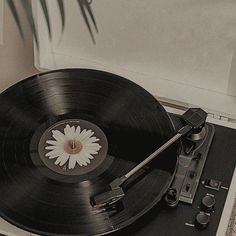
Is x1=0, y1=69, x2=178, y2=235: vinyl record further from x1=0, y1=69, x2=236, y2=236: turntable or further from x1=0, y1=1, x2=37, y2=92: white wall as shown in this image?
x1=0, y1=1, x2=37, y2=92: white wall

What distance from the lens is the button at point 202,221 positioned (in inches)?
32.3

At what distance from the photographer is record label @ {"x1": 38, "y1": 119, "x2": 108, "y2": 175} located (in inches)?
36.0

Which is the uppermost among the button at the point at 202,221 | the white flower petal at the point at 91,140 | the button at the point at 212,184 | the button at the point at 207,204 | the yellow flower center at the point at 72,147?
the white flower petal at the point at 91,140

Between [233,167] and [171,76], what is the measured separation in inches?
12.3

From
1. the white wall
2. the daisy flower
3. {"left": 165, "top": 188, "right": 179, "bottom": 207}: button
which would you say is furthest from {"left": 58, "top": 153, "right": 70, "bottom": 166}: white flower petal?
the white wall

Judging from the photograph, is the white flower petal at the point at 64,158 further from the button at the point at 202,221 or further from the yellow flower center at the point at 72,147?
the button at the point at 202,221

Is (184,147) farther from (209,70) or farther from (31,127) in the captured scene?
(31,127)

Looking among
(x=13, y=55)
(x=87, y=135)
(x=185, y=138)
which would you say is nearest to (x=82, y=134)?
(x=87, y=135)

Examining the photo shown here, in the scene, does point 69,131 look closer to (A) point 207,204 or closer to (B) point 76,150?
(B) point 76,150

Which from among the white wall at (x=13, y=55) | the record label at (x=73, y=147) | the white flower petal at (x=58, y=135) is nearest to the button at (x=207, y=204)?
the record label at (x=73, y=147)

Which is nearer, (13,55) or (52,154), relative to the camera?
(52,154)

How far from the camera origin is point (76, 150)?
0.96 meters

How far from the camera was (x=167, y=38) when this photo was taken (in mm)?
1048

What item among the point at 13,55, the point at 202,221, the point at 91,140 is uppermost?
the point at 13,55
